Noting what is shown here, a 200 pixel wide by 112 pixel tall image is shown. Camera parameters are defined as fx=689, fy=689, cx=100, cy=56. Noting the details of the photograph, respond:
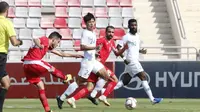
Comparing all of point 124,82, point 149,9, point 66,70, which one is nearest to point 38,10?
point 149,9

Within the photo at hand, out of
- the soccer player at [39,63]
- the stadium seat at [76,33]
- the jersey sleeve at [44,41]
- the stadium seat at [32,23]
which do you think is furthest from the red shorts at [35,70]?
the stadium seat at [32,23]

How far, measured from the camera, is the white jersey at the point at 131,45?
18.3 m

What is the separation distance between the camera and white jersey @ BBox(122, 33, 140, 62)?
1831 cm

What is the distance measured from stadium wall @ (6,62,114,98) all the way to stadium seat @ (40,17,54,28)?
6.72 m

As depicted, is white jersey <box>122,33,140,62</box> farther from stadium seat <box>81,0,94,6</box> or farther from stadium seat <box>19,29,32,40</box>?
stadium seat <box>81,0,94,6</box>

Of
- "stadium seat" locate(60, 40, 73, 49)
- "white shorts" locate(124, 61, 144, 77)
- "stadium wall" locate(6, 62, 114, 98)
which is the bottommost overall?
"stadium wall" locate(6, 62, 114, 98)

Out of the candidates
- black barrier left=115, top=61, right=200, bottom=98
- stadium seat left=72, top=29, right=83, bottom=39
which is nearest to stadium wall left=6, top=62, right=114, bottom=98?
black barrier left=115, top=61, right=200, bottom=98

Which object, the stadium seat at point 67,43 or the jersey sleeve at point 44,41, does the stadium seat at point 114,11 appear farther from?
the jersey sleeve at point 44,41

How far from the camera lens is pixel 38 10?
104ft

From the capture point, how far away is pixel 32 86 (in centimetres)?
2428

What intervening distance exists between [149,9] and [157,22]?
912mm

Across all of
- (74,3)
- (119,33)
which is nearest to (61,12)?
(74,3)

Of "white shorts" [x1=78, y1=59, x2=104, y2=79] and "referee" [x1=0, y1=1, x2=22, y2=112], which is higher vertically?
"referee" [x1=0, y1=1, x2=22, y2=112]

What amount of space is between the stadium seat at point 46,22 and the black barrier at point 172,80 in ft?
24.7
